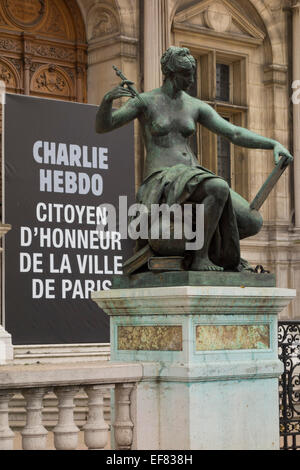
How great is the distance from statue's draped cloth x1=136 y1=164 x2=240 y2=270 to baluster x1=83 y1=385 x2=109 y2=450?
1133 mm

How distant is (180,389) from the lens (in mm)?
5551

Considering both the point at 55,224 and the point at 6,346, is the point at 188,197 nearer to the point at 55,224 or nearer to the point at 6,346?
the point at 6,346

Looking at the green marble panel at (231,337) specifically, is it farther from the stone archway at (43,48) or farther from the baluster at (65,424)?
the stone archway at (43,48)

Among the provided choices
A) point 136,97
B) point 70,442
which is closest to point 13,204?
point 136,97

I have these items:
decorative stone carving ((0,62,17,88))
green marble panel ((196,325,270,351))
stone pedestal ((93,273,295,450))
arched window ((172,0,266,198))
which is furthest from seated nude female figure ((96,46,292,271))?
arched window ((172,0,266,198))

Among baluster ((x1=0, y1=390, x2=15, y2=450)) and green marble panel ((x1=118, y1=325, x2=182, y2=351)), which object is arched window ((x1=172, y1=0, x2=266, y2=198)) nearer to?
green marble panel ((x1=118, y1=325, x2=182, y2=351))

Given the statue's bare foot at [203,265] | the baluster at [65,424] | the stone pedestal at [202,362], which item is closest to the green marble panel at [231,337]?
the stone pedestal at [202,362]

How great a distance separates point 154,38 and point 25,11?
73.9 inches

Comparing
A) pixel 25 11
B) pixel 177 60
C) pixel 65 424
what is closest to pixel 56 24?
pixel 25 11

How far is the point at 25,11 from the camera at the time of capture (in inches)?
547

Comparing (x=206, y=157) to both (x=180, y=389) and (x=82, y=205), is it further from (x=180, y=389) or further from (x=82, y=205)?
(x=180, y=389)

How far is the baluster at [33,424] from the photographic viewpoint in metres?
5.04

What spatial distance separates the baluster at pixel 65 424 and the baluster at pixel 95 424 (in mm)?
142
